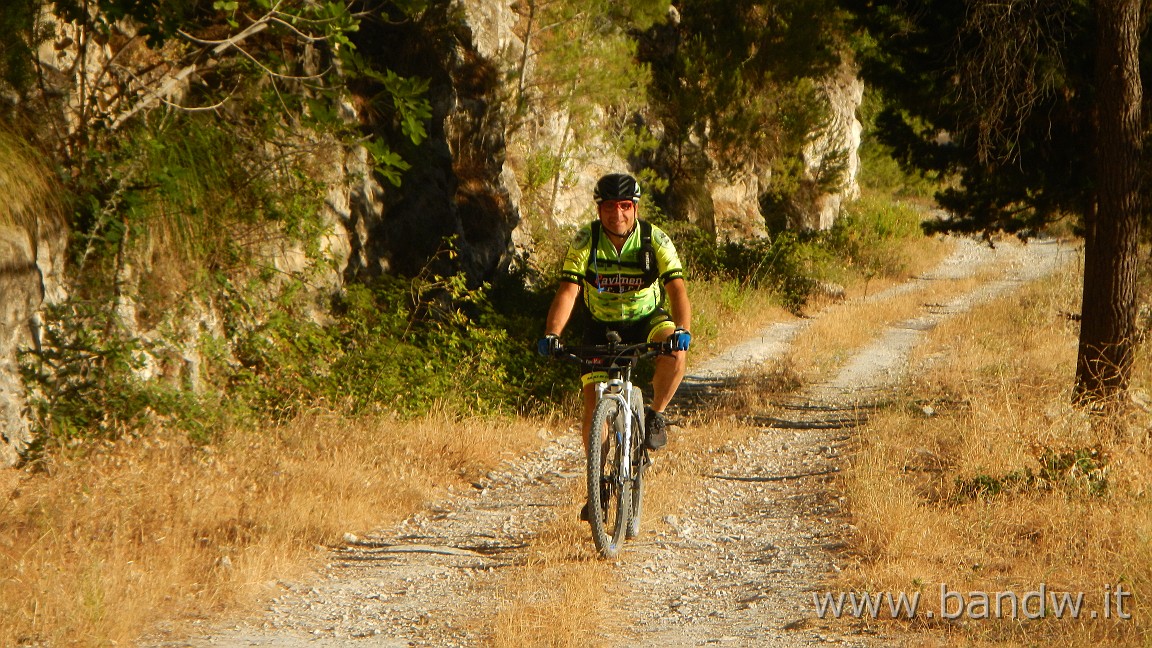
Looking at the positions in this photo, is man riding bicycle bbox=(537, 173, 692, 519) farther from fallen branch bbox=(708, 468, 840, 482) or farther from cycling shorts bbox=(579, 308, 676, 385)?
fallen branch bbox=(708, 468, 840, 482)

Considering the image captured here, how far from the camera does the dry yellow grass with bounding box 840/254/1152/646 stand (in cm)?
514

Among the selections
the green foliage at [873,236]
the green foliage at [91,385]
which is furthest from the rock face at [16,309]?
the green foliage at [873,236]

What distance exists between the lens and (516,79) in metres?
15.1

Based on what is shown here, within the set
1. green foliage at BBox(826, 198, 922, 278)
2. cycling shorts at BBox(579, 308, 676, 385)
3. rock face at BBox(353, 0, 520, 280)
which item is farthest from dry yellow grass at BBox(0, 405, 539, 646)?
green foliage at BBox(826, 198, 922, 278)

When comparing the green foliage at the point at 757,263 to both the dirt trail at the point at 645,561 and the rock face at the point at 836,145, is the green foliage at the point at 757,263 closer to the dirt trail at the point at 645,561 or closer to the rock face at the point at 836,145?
the rock face at the point at 836,145

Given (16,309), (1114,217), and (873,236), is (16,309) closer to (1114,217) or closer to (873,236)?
(1114,217)

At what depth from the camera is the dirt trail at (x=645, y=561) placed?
5043 mm

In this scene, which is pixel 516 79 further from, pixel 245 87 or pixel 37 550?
pixel 37 550

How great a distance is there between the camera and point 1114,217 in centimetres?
902

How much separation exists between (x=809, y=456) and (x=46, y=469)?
5926mm

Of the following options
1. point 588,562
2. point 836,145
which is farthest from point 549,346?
point 836,145

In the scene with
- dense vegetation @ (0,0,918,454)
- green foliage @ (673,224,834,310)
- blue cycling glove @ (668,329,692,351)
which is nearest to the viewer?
blue cycling glove @ (668,329,692,351)
